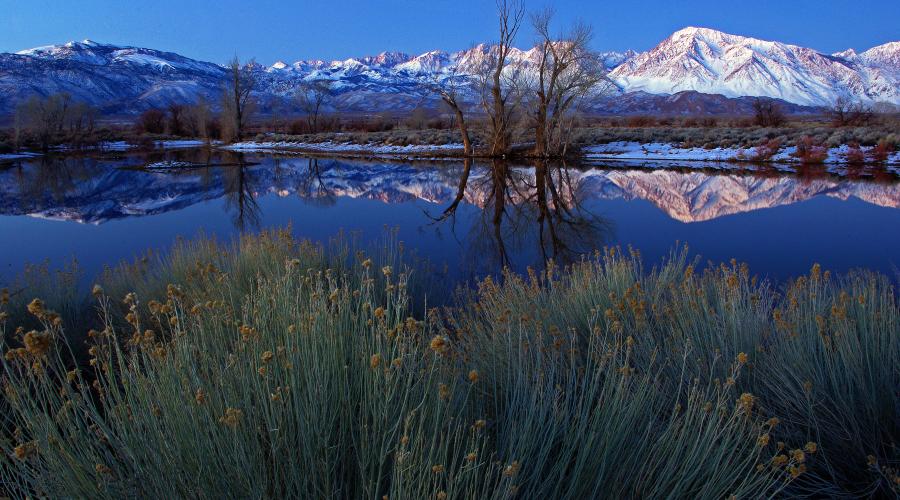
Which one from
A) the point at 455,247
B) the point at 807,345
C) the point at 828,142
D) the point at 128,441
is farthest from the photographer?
the point at 828,142

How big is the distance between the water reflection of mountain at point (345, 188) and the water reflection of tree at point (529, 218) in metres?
0.43

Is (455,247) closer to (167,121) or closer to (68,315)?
(68,315)

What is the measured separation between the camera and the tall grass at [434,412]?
1.68 metres

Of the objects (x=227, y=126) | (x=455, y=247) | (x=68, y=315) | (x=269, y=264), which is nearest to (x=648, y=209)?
(x=455, y=247)

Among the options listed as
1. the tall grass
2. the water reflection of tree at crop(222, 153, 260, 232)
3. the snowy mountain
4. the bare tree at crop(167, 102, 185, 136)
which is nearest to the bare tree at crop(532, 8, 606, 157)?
the water reflection of tree at crop(222, 153, 260, 232)

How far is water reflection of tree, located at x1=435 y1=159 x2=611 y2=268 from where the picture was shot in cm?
915

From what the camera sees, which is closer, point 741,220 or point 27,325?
point 27,325

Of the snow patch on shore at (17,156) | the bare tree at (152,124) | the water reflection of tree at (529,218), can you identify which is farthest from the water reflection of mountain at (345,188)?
the bare tree at (152,124)

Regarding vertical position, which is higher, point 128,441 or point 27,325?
point 128,441

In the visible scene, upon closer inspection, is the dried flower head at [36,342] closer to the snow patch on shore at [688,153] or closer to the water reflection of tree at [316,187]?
the water reflection of tree at [316,187]

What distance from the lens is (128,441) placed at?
1726mm

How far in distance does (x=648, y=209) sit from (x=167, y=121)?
5119 cm

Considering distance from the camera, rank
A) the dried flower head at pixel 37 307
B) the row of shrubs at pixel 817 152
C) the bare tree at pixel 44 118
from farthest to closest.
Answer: the bare tree at pixel 44 118, the row of shrubs at pixel 817 152, the dried flower head at pixel 37 307

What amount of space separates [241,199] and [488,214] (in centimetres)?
711
